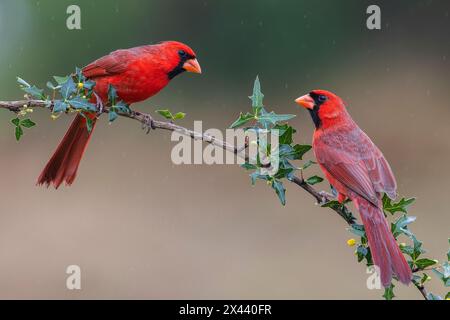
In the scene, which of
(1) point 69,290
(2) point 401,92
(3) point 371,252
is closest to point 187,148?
(3) point 371,252

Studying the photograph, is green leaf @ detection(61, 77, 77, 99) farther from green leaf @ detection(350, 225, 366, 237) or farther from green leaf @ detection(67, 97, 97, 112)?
green leaf @ detection(350, 225, 366, 237)

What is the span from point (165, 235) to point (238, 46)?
2.67 m

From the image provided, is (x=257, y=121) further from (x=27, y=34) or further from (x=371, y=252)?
(x=27, y=34)

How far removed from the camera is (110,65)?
3.49 metres

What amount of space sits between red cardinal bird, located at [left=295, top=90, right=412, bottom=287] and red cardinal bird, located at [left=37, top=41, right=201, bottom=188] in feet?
2.07

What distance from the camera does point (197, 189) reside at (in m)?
9.99

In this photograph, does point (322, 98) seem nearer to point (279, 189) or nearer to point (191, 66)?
point (191, 66)

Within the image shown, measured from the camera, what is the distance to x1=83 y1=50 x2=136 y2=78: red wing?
3.47 metres

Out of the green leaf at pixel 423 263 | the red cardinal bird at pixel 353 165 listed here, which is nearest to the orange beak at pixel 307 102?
the red cardinal bird at pixel 353 165

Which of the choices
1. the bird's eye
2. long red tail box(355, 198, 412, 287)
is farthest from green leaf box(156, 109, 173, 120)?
the bird's eye

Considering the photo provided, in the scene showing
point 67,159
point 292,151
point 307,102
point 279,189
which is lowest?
point 279,189

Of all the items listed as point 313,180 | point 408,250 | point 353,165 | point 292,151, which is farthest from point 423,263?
point 353,165

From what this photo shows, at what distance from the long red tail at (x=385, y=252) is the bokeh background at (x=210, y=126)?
5.21 metres

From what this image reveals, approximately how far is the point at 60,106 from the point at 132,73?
1093 millimetres
